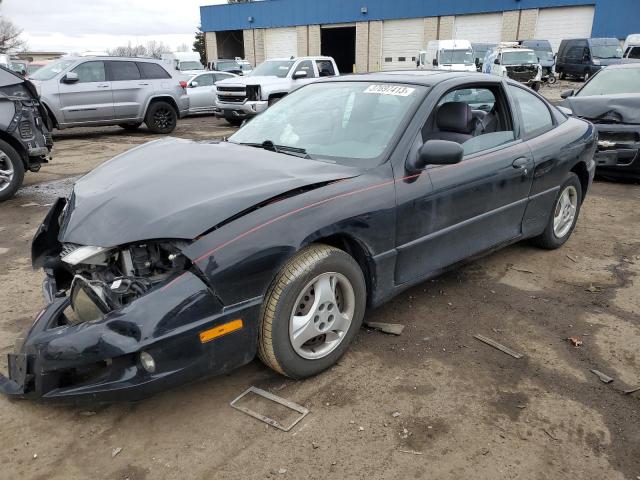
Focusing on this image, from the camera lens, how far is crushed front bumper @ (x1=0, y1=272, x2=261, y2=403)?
2203 mm

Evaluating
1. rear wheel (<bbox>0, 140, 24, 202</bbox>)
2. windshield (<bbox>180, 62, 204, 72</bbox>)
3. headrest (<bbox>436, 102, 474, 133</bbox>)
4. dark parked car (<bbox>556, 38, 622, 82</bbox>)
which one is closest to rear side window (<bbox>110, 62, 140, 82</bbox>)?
rear wheel (<bbox>0, 140, 24, 202</bbox>)

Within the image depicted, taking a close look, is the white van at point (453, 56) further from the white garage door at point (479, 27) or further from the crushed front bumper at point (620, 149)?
the crushed front bumper at point (620, 149)

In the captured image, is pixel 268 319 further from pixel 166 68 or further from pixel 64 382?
pixel 166 68

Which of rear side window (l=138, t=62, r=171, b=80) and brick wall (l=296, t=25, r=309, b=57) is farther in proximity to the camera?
brick wall (l=296, t=25, r=309, b=57)

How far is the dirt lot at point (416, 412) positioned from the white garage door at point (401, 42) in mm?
34091

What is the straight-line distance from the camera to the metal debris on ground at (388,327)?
3322 mm

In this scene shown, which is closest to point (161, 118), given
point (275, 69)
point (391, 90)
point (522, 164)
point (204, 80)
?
point (275, 69)

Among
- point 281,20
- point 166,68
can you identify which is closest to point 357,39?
point 281,20

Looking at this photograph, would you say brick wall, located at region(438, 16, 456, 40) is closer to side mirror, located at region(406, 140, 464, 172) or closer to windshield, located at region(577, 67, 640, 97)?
windshield, located at region(577, 67, 640, 97)

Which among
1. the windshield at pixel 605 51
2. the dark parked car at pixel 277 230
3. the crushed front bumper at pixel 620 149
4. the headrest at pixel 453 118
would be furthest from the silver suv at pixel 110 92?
the windshield at pixel 605 51

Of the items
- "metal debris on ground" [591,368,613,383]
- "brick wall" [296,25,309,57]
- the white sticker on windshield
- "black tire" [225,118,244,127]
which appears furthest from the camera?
"brick wall" [296,25,309,57]

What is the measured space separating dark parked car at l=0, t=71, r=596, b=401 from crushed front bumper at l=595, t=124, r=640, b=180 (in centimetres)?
370

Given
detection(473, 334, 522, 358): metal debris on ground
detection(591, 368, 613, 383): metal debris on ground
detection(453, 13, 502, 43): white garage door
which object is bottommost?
detection(591, 368, 613, 383): metal debris on ground

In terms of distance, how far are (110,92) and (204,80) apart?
482cm
